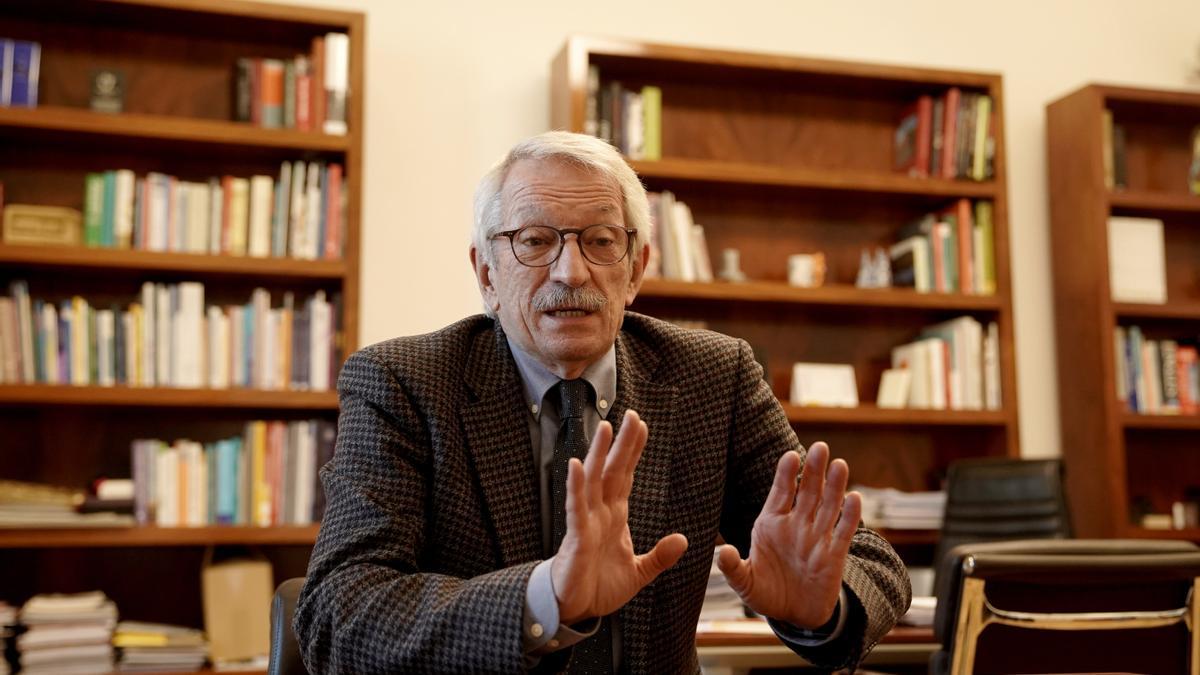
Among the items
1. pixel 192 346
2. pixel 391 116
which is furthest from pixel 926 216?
pixel 192 346

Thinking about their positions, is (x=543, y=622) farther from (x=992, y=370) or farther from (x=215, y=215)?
(x=992, y=370)

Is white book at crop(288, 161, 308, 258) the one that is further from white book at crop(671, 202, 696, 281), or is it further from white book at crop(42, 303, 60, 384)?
white book at crop(671, 202, 696, 281)

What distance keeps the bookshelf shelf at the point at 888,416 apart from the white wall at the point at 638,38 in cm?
41

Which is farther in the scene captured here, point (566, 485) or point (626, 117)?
point (626, 117)

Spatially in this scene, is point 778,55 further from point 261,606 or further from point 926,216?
point 261,606

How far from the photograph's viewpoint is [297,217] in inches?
136

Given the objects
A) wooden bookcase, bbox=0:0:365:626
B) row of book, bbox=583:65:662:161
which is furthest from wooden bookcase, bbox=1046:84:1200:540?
wooden bookcase, bbox=0:0:365:626

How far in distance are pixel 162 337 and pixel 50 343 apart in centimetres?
30

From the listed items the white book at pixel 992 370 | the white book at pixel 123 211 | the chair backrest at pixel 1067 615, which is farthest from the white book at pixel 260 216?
the white book at pixel 992 370

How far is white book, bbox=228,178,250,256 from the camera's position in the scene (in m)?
3.42

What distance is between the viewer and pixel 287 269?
3.38m

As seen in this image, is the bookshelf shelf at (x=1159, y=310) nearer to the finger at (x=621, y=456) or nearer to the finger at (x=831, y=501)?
the finger at (x=831, y=501)

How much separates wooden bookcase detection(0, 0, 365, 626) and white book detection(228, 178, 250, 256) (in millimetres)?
84

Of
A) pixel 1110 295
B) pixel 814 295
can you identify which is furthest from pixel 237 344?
pixel 1110 295
